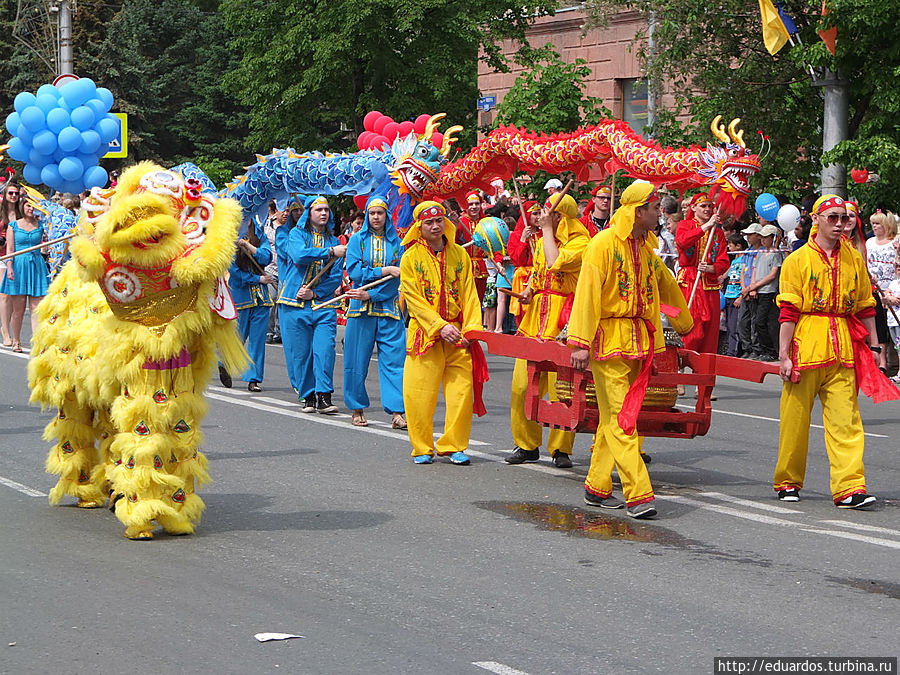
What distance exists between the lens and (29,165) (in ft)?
37.2

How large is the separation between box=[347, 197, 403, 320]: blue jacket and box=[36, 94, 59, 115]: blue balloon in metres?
2.68

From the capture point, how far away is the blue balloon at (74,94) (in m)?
11.2

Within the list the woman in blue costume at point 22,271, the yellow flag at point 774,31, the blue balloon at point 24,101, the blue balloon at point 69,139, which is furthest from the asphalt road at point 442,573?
the yellow flag at point 774,31

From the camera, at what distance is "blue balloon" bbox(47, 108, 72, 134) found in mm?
11031

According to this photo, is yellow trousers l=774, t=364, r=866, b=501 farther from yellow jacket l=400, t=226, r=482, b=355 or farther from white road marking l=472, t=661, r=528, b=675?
white road marking l=472, t=661, r=528, b=675

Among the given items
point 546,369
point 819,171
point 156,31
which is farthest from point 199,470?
point 156,31

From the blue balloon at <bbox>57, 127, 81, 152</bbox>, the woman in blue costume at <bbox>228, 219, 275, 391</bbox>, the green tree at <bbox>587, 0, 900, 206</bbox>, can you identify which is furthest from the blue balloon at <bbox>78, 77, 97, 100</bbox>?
the green tree at <bbox>587, 0, 900, 206</bbox>

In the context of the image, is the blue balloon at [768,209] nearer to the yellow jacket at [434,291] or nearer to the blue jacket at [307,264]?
the blue jacket at [307,264]

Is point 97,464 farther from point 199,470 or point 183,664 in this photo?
point 183,664

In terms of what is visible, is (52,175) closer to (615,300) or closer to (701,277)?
(615,300)

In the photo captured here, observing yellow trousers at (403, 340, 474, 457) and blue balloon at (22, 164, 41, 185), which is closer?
yellow trousers at (403, 340, 474, 457)

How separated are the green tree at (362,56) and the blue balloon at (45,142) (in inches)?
808

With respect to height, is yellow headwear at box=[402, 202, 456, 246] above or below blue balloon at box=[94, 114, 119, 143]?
below

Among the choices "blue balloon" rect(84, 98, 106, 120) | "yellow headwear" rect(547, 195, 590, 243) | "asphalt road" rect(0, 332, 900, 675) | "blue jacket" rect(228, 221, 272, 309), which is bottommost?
"asphalt road" rect(0, 332, 900, 675)
